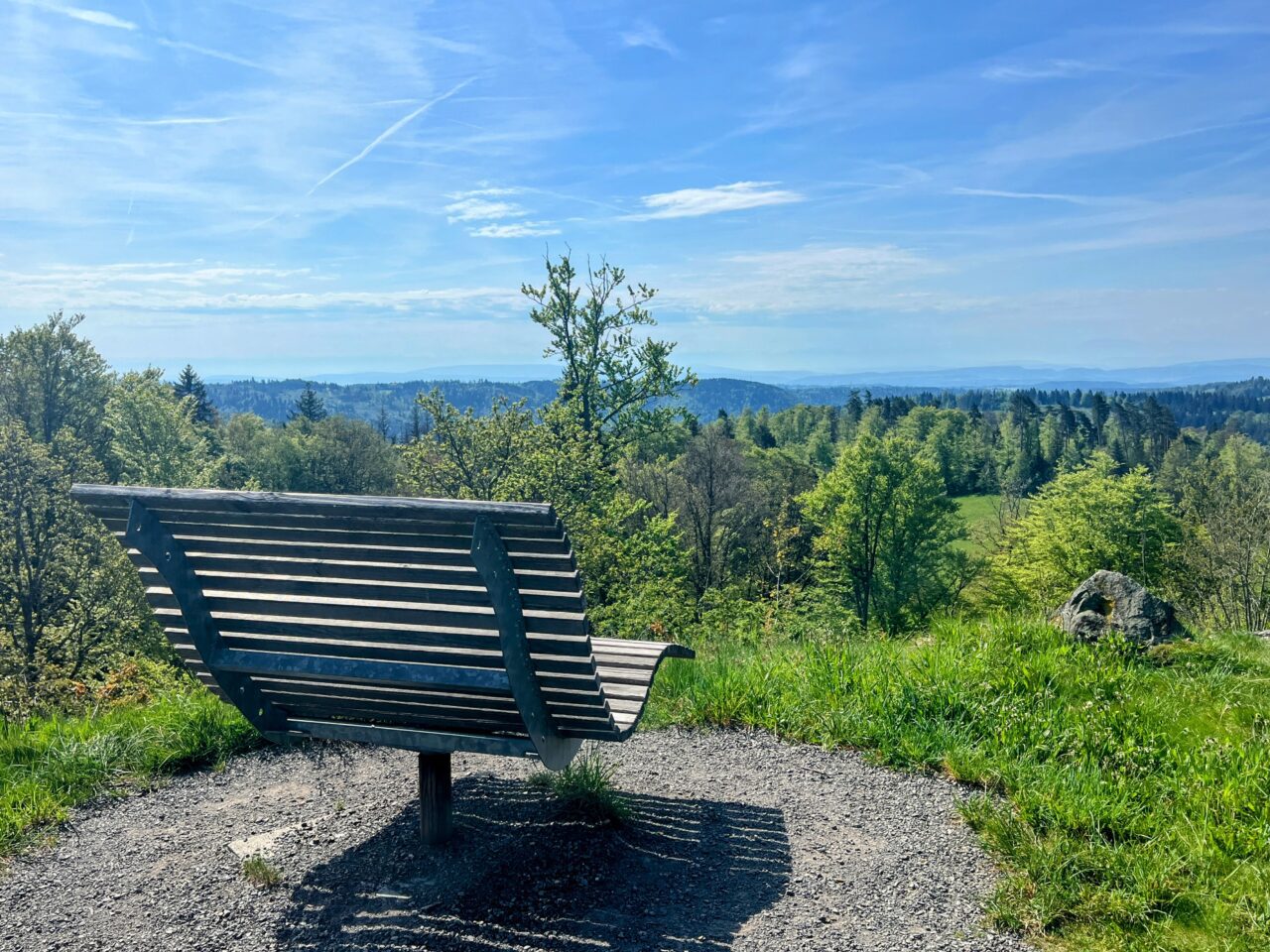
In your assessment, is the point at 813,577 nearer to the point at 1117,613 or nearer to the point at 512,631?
the point at 1117,613

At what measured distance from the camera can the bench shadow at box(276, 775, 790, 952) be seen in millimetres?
3604

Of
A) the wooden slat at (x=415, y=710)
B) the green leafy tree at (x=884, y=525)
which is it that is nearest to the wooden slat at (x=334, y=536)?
the wooden slat at (x=415, y=710)

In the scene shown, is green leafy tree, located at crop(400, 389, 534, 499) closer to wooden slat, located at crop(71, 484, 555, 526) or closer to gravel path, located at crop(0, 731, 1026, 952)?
gravel path, located at crop(0, 731, 1026, 952)

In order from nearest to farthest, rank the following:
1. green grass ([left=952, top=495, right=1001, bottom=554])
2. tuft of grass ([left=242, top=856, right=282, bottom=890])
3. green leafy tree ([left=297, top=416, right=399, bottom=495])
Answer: tuft of grass ([left=242, top=856, right=282, bottom=890]) < green grass ([left=952, top=495, right=1001, bottom=554]) < green leafy tree ([left=297, top=416, right=399, bottom=495])

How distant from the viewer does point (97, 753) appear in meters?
5.39

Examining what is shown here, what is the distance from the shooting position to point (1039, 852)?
3938 millimetres

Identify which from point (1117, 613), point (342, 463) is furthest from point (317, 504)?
point (342, 463)

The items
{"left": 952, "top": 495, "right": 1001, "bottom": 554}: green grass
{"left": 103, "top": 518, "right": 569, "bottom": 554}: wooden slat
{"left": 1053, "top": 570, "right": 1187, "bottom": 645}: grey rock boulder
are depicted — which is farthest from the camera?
{"left": 952, "top": 495, "right": 1001, "bottom": 554}: green grass

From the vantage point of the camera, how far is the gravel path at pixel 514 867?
3.64 m

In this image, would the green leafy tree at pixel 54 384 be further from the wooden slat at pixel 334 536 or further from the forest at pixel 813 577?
the wooden slat at pixel 334 536

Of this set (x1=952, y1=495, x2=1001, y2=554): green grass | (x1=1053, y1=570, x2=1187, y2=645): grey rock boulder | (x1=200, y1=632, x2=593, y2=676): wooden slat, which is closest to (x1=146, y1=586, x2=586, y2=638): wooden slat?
(x1=200, y1=632, x2=593, y2=676): wooden slat

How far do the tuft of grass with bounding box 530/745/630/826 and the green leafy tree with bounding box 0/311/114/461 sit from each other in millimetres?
33236

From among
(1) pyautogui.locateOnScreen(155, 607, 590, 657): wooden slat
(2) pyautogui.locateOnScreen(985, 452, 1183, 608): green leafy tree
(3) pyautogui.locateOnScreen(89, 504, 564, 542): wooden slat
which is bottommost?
(2) pyautogui.locateOnScreen(985, 452, 1183, 608): green leafy tree

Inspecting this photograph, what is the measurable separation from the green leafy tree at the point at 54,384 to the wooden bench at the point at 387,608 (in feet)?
110
